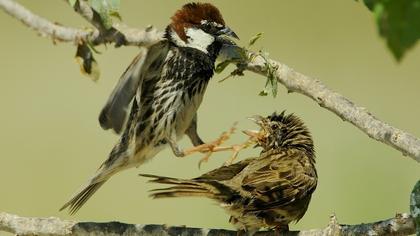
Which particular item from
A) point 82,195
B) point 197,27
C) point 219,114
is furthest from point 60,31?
point 219,114

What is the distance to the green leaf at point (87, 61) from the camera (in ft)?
11.6

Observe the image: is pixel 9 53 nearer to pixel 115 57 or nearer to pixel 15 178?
pixel 115 57

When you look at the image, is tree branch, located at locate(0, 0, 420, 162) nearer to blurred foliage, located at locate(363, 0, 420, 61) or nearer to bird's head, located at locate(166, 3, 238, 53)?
bird's head, located at locate(166, 3, 238, 53)

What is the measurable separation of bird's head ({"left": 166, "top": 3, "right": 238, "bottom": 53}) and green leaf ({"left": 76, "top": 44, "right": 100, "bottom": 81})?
2.03 feet

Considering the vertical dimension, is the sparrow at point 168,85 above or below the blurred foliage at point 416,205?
above

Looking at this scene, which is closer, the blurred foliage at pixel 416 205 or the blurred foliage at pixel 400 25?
the blurred foliage at pixel 400 25

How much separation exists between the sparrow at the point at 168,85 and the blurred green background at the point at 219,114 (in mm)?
1772

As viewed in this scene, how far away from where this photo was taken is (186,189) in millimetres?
3180

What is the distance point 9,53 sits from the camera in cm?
889

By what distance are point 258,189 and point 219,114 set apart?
172 inches

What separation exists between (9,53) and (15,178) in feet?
6.25

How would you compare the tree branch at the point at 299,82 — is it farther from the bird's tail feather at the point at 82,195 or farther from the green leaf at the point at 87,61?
the bird's tail feather at the point at 82,195

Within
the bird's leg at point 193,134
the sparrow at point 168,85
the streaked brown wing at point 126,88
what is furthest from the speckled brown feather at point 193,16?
the bird's leg at point 193,134

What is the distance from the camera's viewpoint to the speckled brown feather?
13.7 ft
